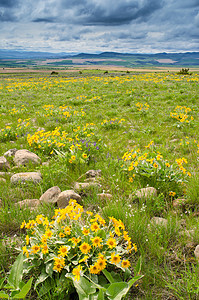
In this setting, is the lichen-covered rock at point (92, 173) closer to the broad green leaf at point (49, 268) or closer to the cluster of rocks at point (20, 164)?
the cluster of rocks at point (20, 164)

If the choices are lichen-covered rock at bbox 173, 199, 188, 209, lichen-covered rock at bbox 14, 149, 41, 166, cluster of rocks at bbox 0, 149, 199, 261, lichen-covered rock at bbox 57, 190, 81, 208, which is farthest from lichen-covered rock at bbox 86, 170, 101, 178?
lichen-covered rock at bbox 173, 199, 188, 209

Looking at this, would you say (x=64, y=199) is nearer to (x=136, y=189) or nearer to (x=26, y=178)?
(x=26, y=178)

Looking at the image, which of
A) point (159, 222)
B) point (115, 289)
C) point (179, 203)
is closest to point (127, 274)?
point (115, 289)

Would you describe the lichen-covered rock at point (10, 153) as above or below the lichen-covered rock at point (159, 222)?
above

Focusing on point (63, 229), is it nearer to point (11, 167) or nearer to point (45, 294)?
point (45, 294)

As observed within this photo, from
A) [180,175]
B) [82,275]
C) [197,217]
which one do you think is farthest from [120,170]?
[82,275]

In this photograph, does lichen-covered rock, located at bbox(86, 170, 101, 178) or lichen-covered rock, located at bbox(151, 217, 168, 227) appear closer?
lichen-covered rock, located at bbox(151, 217, 168, 227)

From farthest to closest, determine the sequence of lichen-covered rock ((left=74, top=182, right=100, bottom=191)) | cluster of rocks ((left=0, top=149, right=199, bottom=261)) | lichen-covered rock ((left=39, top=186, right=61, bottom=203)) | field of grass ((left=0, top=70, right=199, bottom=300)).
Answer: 1. lichen-covered rock ((left=74, top=182, right=100, bottom=191))
2. lichen-covered rock ((left=39, top=186, right=61, bottom=203))
3. cluster of rocks ((left=0, top=149, right=199, bottom=261))
4. field of grass ((left=0, top=70, right=199, bottom=300))

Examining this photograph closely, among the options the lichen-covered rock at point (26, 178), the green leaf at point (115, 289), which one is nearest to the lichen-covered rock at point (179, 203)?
the green leaf at point (115, 289)

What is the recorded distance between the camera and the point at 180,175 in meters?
3.75

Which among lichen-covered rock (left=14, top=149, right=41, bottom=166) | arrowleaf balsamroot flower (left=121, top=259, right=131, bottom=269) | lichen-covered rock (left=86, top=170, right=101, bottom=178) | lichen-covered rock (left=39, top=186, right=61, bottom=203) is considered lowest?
arrowleaf balsamroot flower (left=121, top=259, right=131, bottom=269)

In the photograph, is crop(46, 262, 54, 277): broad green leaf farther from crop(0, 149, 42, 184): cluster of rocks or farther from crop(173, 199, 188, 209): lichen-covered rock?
crop(173, 199, 188, 209): lichen-covered rock

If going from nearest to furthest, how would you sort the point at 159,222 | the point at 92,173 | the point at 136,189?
the point at 159,222
the point at 136,189
the point at 92,173

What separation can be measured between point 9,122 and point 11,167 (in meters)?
5.11
